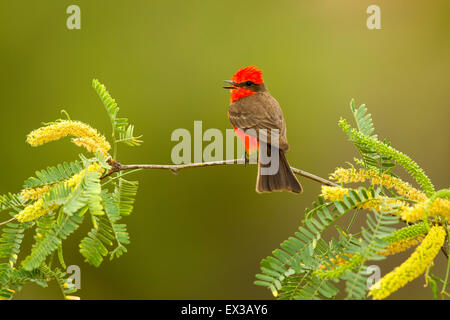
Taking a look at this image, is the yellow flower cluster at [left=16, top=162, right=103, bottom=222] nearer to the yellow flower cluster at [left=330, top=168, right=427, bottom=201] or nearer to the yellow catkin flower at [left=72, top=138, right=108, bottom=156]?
the yellow catkin flower at [left=72, top=138, right=108, bottom=156]

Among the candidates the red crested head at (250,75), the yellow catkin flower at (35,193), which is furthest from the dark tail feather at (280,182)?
the yellow catkin flower at (35,193)

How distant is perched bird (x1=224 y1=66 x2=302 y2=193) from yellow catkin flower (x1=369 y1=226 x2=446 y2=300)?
1.46m

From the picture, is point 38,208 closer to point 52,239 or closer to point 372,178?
point 52,239

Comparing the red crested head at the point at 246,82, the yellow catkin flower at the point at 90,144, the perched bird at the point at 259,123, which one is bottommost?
the yellow catkin flower at the point at 90,144

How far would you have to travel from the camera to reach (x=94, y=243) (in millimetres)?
1558

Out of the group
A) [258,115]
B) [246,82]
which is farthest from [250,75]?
[258,115]

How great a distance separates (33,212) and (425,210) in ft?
3.54

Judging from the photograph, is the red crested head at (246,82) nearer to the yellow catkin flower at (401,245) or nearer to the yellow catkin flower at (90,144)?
the yellow catkin flower at (90,144)

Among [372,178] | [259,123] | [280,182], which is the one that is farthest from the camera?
[259,123]

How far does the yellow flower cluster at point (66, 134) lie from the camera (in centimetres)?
174

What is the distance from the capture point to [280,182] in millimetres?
2812

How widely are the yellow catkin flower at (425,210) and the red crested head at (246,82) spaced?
109 inches

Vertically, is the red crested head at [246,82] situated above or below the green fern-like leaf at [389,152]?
above

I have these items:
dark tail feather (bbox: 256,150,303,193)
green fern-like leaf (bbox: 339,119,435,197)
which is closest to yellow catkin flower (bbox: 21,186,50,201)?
green fern-like leaf (bbox: 339,119,435,197)
